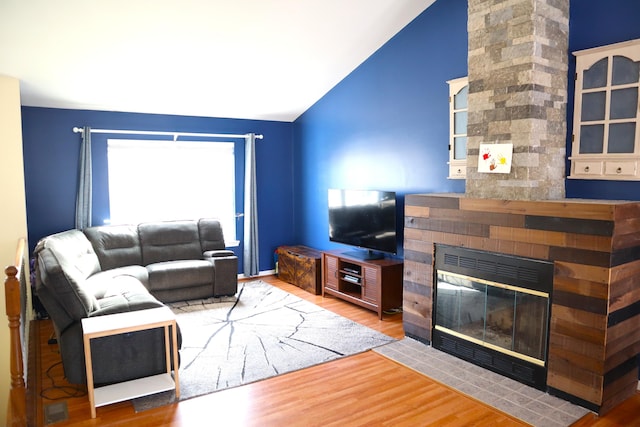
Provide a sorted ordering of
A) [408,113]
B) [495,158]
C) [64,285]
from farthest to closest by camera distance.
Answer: [408,113], [495,158], [64,285]

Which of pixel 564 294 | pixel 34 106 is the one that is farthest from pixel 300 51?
pixel 564 294

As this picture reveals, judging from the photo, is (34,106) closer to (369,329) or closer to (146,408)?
(146,408)

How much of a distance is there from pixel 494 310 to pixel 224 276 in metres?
3.23

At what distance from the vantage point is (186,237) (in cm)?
574

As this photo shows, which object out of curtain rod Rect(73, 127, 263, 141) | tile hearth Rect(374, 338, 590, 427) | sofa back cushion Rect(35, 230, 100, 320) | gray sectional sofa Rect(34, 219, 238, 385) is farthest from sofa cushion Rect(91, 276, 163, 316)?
curtain rod Rect(73, 127, 263, 141)

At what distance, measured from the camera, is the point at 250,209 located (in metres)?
6.34

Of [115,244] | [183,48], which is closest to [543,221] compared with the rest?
[183,48]

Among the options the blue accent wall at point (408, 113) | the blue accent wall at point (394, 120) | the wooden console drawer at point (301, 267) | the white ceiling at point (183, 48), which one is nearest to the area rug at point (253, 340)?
the wooden console drawer at point (301, 267)

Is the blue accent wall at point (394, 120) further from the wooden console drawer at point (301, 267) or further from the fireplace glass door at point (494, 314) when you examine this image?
the fireplace glass door at point (494, 314)

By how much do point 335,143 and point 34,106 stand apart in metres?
3.56

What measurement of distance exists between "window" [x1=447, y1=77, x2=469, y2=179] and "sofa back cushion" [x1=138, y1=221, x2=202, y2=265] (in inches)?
133

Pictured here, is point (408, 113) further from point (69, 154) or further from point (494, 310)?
point (69, 154)

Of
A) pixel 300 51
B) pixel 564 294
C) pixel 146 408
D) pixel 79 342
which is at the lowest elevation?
pixel 146 408

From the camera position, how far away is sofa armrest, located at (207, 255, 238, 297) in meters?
5.38
